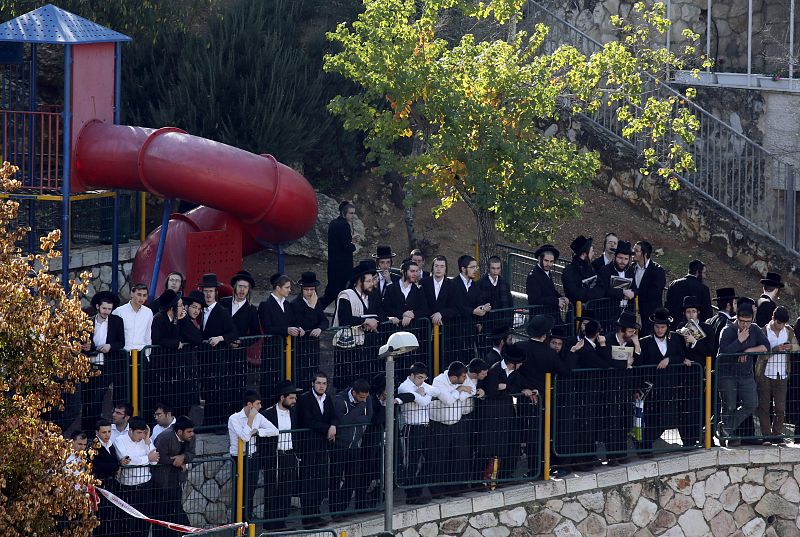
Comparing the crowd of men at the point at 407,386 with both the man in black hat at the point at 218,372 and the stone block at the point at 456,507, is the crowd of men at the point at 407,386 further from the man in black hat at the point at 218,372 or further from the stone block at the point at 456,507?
the stone block at the point at 456,507

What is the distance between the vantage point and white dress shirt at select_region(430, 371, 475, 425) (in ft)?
49.5

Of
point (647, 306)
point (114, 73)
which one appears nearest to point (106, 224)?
point (114, 73)

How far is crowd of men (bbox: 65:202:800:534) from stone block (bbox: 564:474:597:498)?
8.1 inches

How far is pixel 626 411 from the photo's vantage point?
52.4 ft

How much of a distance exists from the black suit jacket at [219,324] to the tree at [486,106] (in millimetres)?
4782

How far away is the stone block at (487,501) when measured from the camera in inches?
603

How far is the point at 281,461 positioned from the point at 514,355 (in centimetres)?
261

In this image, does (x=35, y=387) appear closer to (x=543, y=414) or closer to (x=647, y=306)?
(x=543, y=414)

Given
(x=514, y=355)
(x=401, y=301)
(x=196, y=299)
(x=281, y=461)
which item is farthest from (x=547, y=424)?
(x=196, y=299)

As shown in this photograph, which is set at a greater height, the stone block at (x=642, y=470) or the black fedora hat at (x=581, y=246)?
the black fedora hat at (x=581, y=246)

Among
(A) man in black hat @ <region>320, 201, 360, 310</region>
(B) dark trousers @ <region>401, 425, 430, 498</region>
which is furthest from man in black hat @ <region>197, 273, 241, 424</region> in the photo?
(A) man in black hat @ <region>320, 201, 360, 310</region>

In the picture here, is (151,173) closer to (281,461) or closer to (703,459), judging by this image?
(281,461)

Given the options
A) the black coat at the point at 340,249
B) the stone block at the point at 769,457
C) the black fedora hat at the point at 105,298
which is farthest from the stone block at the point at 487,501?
the black coat at the point at 340,249

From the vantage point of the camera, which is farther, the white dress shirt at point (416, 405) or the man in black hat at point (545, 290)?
the man in black hat at point (545, 290)
